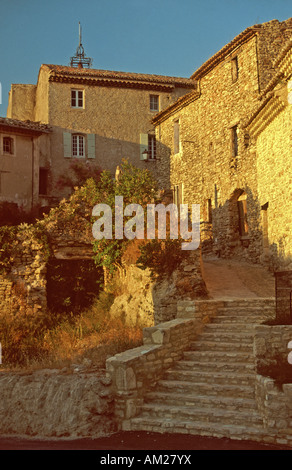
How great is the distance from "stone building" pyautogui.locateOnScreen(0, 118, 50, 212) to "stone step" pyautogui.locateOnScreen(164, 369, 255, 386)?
53.8ft

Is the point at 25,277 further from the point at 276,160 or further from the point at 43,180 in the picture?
the point at 43,180

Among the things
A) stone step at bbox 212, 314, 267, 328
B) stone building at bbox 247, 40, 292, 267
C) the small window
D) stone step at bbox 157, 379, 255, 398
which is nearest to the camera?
stone step at bbox 157, 379, 255, 398

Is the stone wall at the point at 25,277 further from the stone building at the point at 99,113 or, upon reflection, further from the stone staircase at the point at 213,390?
the stone building at the point at 99,113

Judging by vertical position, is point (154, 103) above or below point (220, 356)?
above

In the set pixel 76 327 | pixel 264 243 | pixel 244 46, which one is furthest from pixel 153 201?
pixel 244 46

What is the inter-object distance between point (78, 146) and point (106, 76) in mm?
4347

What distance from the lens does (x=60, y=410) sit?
27.7ft

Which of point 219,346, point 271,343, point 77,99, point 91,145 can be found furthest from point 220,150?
point 271,343

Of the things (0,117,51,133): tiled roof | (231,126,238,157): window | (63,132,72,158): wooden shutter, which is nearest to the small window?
(231,126,238,157): window

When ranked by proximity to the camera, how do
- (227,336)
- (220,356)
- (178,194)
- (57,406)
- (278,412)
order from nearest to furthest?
1. (278,412)
2. (57,406)
3. (220,356)
4. (227,336)
5. (178,194)

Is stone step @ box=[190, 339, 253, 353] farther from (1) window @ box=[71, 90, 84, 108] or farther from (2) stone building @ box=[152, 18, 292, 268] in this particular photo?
(1) window @ box=[71, 90, 84, 108]

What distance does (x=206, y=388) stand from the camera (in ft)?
28.5

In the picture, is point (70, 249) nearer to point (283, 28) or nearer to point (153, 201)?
point (153, 201)

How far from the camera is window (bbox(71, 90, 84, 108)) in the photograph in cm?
2794
